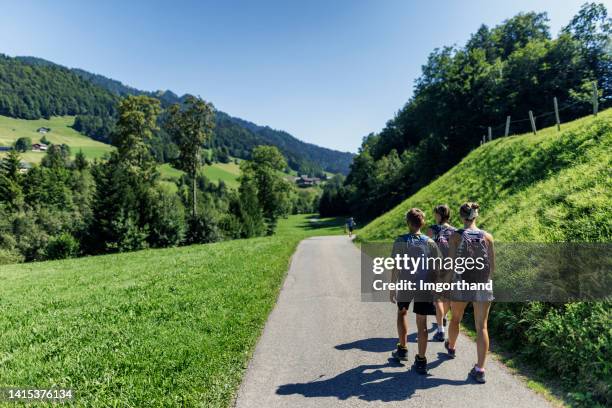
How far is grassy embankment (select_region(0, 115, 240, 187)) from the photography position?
132 meters

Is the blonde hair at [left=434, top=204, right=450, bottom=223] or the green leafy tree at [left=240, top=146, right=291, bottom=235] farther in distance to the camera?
the green leafy tree at [left=240, top=146, right=291, bottom=235]

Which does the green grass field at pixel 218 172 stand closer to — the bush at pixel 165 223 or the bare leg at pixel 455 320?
the bush at pixel 165 223

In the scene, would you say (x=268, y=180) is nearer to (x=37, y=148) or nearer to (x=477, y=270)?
(x=477, y=270)

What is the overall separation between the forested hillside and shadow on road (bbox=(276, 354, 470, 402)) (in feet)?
98.8

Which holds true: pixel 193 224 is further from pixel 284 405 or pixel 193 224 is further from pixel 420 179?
pixel 420 179

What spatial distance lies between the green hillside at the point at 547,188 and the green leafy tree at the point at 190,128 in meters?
28.6

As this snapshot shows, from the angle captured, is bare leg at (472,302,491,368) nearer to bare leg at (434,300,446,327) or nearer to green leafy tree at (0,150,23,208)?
bare leg at (434,300,446,327)

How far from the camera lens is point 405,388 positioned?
476 centimetres

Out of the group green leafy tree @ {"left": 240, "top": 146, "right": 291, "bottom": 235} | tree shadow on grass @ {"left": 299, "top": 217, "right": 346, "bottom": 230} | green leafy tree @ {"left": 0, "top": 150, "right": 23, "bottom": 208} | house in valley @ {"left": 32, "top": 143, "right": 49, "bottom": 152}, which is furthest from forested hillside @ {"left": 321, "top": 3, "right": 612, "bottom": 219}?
house in valley @ {"left": 32, "top": 143, "right": 49, "bottom": 152}

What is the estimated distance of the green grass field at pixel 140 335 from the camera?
16.0ft

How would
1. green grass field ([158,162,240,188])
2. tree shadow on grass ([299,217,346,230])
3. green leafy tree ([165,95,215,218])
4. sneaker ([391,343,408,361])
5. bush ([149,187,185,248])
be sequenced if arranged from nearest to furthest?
→ sneaker ([391,343,408,361])
bush ([149,187,185,248])
green leafy tree ([165,95,215,218])
tree shadow on grass ([299,217,346,230])
green grass field ([158,162,240,188])

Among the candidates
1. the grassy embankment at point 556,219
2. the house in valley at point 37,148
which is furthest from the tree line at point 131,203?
the house in valley at point 37,148

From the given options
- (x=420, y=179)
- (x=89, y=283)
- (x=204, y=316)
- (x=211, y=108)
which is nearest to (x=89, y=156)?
(x=211, y=108)

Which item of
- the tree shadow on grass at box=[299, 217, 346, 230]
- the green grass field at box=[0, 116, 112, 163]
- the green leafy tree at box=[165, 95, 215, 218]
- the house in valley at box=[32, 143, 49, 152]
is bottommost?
the tree shadow on grass at box=[299, 217, 346, 230]
